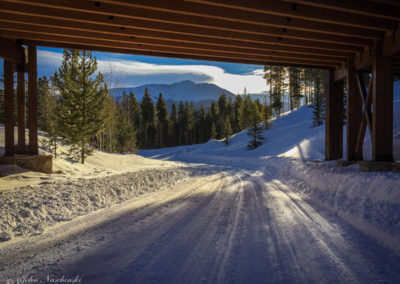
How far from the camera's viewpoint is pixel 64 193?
5973mm

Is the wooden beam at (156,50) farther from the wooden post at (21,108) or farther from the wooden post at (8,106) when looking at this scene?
the wooden post at (21,108)

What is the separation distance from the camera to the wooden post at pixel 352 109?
9.91 meters

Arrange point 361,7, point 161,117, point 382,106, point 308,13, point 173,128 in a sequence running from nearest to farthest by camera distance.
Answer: point 361,7, point 308,13, point 382,106, point 161,117, point 173,128

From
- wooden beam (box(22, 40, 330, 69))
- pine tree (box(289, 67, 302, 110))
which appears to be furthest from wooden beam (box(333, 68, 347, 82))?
pine tree (box(289, 67, 302, 110))

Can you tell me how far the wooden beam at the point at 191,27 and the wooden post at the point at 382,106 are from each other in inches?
51.7

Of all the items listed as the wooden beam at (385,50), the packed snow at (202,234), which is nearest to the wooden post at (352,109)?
the wooden beam at (385,50)

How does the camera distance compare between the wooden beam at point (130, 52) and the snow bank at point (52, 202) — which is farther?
the wooden beam at point (130, 52)

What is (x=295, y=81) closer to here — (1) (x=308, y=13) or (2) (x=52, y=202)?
(1) (x=308, y=13)

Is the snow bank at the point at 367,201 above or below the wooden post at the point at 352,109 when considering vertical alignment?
below

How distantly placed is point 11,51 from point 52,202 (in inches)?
249

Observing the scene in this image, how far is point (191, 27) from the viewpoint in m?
7.11

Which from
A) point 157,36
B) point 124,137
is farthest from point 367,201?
point 124,137

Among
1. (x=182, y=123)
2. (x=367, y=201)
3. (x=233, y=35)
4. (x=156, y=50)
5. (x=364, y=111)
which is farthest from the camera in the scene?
(x=182, y=123)

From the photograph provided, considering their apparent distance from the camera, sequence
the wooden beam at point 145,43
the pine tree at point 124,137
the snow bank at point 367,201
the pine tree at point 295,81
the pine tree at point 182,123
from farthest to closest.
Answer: the pine tree at point 182,123
the pine tree at point 295,81
the pine tree at point 124,137
the wooden beam at point 145,43
the snow bank at point 367,201
